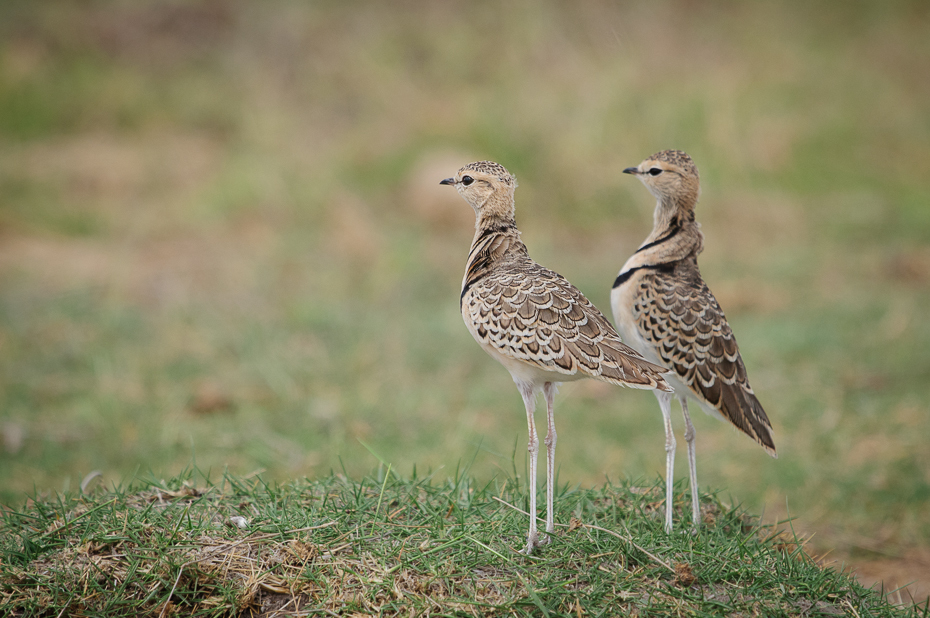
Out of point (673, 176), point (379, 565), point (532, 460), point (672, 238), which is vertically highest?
point (673, 176)

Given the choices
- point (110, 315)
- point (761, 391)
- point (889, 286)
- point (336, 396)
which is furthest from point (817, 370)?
point (110, 315)

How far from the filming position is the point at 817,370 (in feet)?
23.6

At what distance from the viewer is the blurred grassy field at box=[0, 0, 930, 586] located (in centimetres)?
604

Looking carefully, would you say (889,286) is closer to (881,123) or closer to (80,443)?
(881,123)

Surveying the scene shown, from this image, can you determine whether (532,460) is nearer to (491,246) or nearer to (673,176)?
(491,246)

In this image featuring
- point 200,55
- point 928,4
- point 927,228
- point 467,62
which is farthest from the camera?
point 928,4

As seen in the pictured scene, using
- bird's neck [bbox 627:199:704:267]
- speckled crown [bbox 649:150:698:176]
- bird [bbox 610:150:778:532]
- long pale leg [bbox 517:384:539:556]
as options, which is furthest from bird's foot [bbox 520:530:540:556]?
speckled crown [bbox 649:150:698:176]

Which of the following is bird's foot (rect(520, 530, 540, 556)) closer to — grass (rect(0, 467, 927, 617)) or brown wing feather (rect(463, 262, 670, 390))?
grass (rect(0, 467, 927, 617))

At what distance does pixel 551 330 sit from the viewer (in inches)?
124

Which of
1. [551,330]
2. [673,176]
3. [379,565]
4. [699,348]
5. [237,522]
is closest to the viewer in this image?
[379,565]

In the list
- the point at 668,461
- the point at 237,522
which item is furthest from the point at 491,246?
the point at 237,522

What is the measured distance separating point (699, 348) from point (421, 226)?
6762mm

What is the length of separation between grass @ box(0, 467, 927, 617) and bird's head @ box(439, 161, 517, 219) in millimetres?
1188

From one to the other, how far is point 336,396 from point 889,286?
5683 mm
